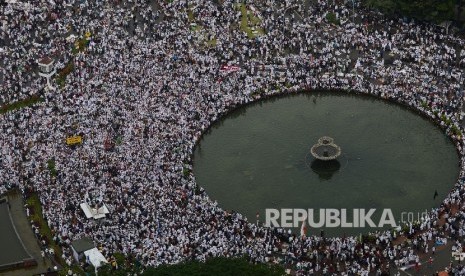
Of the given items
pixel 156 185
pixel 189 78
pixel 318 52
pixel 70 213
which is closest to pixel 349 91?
pixel 318 52

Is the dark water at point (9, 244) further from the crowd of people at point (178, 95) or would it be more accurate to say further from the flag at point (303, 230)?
the flag at point (303, 230)

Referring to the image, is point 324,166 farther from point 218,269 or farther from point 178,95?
point 218,269

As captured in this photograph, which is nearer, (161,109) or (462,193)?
(462,193)

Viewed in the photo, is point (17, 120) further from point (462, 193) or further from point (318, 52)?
point (462, 193)

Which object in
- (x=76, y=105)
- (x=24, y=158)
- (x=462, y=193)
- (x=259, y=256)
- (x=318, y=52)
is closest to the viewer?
(x=259, y=256)

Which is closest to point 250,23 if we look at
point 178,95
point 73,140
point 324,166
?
point 178,95

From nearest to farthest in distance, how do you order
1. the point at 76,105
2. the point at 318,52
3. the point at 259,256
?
the point at 259,256, the point at 76,105, the point at 318,52

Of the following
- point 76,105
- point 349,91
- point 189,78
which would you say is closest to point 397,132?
point 349,91

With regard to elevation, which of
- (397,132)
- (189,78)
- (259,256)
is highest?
(189,78)

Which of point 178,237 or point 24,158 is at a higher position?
point 24,158
